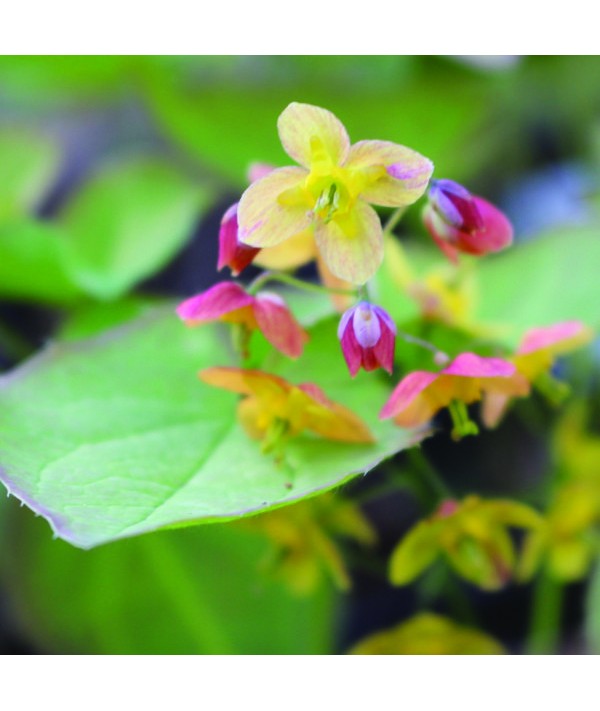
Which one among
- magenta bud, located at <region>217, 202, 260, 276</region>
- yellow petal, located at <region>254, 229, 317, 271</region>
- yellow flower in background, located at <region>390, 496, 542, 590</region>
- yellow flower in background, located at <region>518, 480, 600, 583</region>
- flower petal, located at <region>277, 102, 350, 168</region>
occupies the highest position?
flower petal, located at <region>277, 102, 350, 168</region>

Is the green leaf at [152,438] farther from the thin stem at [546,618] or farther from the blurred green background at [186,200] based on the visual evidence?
the thin stem at [546,618]

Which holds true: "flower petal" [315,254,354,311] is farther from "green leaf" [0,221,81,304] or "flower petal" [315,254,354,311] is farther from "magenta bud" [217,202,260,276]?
"green leaf" [0,221,81,304]

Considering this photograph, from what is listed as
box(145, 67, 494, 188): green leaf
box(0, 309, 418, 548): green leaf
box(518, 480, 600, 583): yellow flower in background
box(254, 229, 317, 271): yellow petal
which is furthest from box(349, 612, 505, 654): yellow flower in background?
box(145, 67, 494, 188): green leaf

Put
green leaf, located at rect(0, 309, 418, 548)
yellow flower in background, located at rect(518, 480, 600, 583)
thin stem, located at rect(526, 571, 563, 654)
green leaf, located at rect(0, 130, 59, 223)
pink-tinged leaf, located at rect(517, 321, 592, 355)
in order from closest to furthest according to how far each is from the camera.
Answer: green leaf, located at rect(0, 309, 418, 548) → pink-tinged leaf, located at rect(517, 321, 592, 355) → yellow flower in background, located at rect(518, 480, 600, 583) → thin stem, located at rect(526, 571, 563, 654) → green leaf, located at rect(0, 130, 59, 223)

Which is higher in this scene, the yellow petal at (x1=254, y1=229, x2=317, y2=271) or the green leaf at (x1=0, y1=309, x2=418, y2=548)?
the yellow petal at (x1=254, y1=229, x2=317, y2=271)

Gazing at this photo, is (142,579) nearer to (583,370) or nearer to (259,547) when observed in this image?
A: (259,547)

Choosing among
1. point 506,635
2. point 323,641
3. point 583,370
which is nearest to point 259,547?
point 323,641

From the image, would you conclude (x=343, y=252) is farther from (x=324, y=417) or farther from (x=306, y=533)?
(x=306, y=533)

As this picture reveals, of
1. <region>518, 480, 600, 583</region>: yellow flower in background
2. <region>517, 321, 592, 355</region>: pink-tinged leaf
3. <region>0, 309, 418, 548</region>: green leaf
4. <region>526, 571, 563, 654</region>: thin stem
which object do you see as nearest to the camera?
<region>0, 309, 418, 548</region>: green leaf
